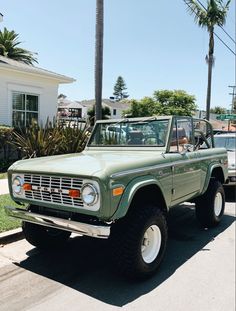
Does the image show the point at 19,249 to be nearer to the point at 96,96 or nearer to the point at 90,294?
the point at 90,294

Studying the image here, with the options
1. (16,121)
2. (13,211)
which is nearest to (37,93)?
(16,121)

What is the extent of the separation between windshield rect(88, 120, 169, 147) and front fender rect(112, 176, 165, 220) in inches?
43.0

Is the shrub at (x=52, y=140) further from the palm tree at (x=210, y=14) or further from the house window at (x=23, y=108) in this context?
the palm tree at (x=210, y=14)

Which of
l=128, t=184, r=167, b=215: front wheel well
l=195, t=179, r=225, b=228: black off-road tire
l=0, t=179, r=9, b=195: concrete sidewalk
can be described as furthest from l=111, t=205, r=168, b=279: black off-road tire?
l=0, t=179, r=9, b=195: concrete sidewalk

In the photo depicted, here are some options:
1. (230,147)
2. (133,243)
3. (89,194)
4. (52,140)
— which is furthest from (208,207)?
(52,140)

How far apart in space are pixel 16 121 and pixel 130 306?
11399 mm

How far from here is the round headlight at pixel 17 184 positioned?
170 inches

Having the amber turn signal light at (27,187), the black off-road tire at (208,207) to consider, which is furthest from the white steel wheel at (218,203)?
the amber turn signal light at (27,187)

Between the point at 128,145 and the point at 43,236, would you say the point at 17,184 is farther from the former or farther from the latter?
the point at 128,145

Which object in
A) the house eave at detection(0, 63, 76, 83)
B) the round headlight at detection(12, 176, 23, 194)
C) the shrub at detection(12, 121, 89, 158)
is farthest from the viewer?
the house eave at detection(0, 63, 76, 83)

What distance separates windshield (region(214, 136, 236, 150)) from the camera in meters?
10.0

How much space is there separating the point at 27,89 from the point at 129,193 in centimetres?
1109

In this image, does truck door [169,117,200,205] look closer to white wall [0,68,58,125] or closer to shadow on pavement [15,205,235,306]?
shadow on pavement [15,205,235,306]

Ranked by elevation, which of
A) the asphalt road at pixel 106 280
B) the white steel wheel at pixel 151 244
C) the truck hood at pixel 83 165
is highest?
the truck hood at pixel 83 165
